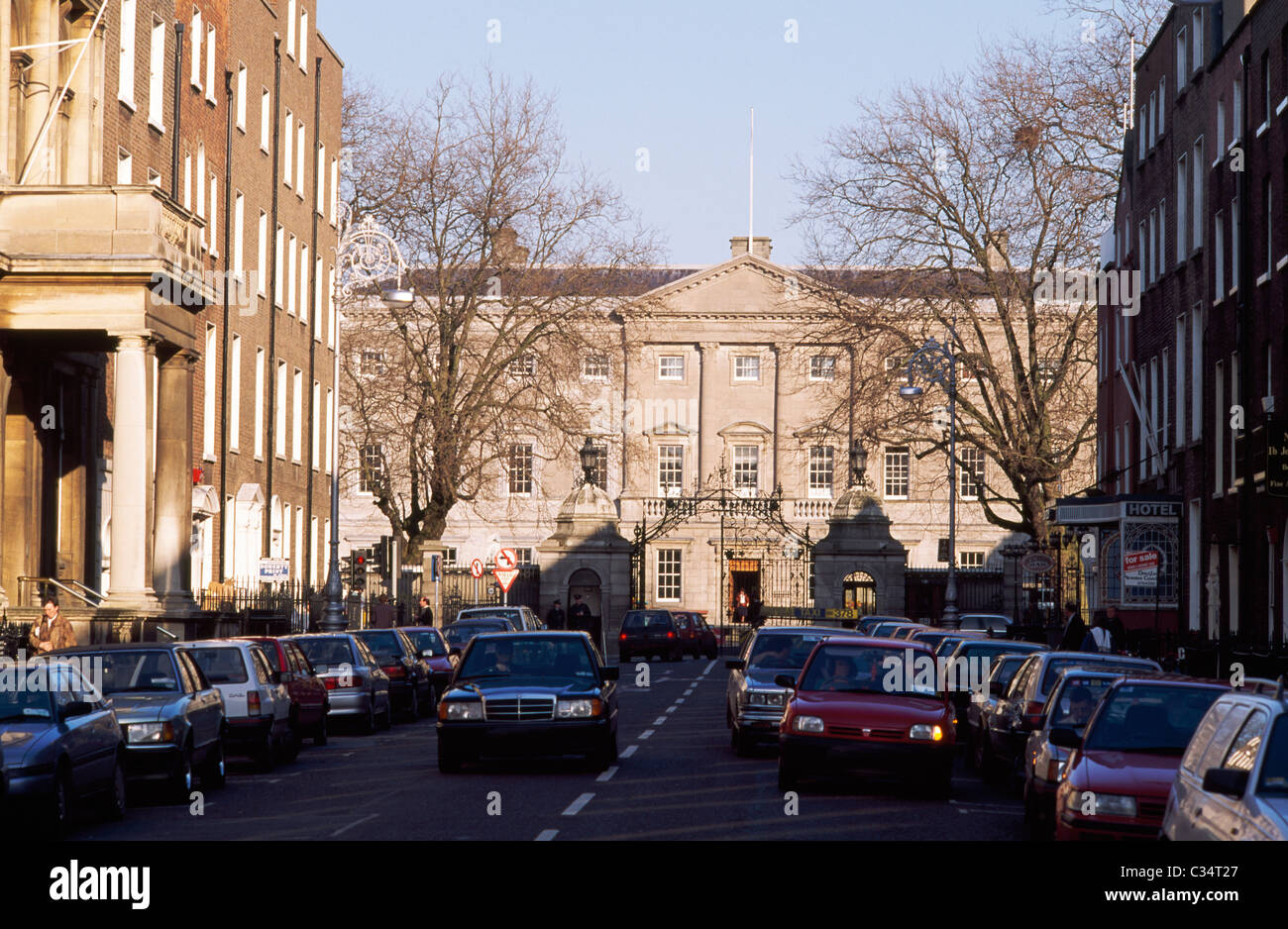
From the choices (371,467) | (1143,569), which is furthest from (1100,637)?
(371,467)

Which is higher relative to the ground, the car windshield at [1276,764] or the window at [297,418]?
the window at [297,418]

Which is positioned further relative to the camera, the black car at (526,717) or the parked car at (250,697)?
the parked car at (250,697)

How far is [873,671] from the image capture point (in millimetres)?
20375

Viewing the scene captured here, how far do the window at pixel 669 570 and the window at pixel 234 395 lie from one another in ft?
130

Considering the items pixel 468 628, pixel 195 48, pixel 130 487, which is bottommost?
pixel 468 628

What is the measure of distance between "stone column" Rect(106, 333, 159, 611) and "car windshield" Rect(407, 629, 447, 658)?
231 inches

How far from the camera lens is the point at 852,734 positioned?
739 inches

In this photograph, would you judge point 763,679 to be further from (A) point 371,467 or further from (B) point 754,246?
(B) point 754,246

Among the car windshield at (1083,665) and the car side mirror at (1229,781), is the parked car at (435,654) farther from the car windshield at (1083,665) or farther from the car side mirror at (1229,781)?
the car side mirror at (1229,781)

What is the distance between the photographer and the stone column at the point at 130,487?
31.9m

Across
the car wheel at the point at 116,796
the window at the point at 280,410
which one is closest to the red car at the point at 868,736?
the car wheel at the point at 116,796

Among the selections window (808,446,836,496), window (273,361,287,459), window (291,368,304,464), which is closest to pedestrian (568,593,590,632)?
window (291,368,304,464)

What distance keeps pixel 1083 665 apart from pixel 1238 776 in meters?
10.8

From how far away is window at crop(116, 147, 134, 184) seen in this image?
3812 centimetres
